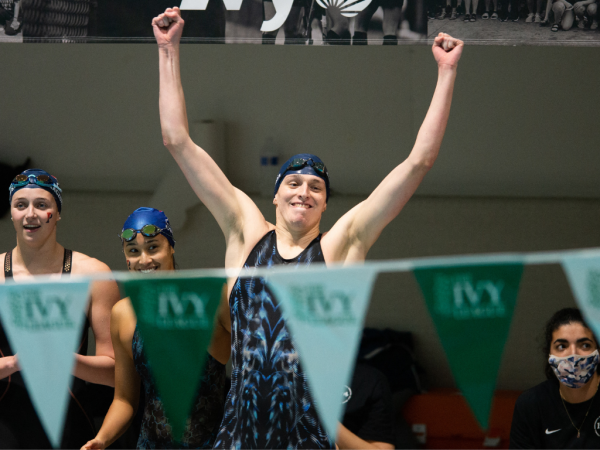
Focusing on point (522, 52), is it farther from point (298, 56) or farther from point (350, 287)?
point (350, 287)

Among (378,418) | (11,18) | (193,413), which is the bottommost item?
(378,418)


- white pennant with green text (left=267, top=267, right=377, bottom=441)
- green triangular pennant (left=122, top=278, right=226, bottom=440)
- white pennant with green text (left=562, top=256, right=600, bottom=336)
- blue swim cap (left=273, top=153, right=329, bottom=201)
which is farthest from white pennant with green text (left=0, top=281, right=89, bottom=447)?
white pennant with green text (left=562, top=256, right=600, bottom=336)

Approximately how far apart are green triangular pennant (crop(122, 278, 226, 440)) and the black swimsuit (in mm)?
847

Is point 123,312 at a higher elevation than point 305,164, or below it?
below

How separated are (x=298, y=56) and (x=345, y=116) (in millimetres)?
530

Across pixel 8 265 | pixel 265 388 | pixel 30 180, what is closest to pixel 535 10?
pixel 265 388

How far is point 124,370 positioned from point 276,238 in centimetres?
106

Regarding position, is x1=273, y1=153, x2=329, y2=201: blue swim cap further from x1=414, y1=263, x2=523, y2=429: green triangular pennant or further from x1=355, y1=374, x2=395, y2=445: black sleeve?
x1=355, y1=374, x2=395, y2=445: black sleeve

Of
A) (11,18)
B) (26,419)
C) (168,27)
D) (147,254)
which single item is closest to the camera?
(168,27)

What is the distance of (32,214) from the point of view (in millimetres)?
3922

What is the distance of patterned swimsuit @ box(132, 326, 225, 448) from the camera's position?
3590 millimetres

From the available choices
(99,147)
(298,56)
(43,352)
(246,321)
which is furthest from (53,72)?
(246,321)

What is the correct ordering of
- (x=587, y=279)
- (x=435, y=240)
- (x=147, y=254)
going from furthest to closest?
(x=435, y=240) → (x=147, y=254) → (x=587, y=279)

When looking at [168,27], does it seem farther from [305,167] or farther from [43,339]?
[43,339]
